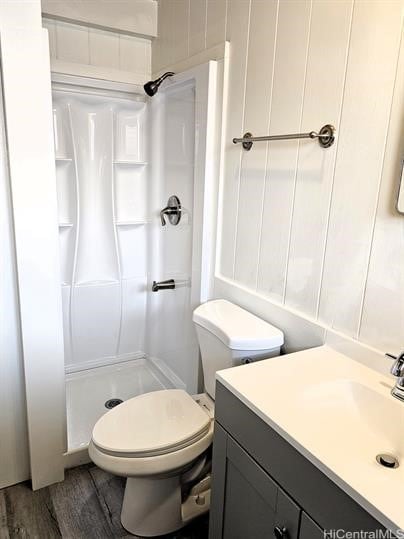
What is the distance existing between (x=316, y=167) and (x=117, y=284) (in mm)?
1671

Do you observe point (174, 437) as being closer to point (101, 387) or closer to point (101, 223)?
point (101, 387)

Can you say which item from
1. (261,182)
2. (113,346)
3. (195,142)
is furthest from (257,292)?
(113,346)

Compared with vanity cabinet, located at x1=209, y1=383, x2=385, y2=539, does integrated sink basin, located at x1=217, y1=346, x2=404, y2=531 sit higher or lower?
higher

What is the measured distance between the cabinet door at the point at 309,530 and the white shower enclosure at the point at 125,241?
1.19 metres

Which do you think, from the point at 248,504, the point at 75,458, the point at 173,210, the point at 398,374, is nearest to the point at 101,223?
the point at 173,210

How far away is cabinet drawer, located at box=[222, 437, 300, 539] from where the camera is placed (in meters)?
1.00

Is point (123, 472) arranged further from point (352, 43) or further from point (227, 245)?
point (352, 43)

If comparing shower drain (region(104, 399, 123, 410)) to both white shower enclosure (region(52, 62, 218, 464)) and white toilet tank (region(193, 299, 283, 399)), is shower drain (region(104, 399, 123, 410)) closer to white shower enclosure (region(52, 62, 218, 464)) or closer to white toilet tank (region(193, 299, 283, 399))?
white shower enclosure (region(52, 62, 218, 464))

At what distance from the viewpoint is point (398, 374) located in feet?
3.46

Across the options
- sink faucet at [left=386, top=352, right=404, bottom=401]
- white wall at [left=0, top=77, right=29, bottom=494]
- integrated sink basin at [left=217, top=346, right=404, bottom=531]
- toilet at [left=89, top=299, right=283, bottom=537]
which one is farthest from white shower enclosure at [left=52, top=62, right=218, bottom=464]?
sink faucet at [left=386, top=352, right=404, bottom=401]

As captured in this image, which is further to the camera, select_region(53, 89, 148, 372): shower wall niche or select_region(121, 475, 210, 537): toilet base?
select_region(53, 89, 148, 372): shower wall niche

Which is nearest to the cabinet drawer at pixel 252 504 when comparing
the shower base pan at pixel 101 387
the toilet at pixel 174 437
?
the toilet at pixel 174 437

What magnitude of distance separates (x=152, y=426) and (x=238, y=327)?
49cm

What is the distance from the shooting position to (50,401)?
70.9 inches
